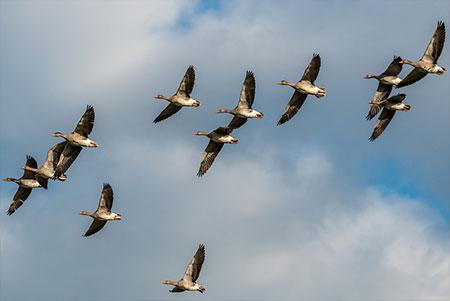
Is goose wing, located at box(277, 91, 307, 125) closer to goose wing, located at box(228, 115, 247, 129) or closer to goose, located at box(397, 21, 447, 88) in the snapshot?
goose wing, located at box(228, 115, 247, 129)

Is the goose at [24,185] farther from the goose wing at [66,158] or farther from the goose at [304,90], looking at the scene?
the goose at [304,90]

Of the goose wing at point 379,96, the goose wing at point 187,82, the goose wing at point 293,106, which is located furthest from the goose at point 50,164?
the goose wing at point 379,96

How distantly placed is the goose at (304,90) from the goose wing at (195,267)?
12.7m

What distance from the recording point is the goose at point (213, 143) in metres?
144

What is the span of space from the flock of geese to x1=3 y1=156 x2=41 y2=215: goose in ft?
0.38

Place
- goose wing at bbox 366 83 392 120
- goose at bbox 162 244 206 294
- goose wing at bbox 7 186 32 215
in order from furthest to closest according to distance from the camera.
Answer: goose wing at bbox 7 186 32 215 → goose wing at bbox 366 83 392 120 → goose at bbox 162 244 206 294

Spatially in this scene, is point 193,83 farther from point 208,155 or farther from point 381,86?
point 381,86

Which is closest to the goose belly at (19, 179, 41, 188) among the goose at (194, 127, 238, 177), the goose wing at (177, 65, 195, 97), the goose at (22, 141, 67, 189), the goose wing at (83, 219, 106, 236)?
the goose at (22, 141, 67, 189)

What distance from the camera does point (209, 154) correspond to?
147 meters

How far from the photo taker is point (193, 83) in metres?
142

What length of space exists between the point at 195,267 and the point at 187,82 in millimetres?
14409

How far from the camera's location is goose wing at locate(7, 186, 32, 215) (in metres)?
156

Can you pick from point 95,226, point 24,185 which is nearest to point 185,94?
point 95,226

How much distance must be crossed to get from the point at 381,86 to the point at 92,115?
25515 mm
